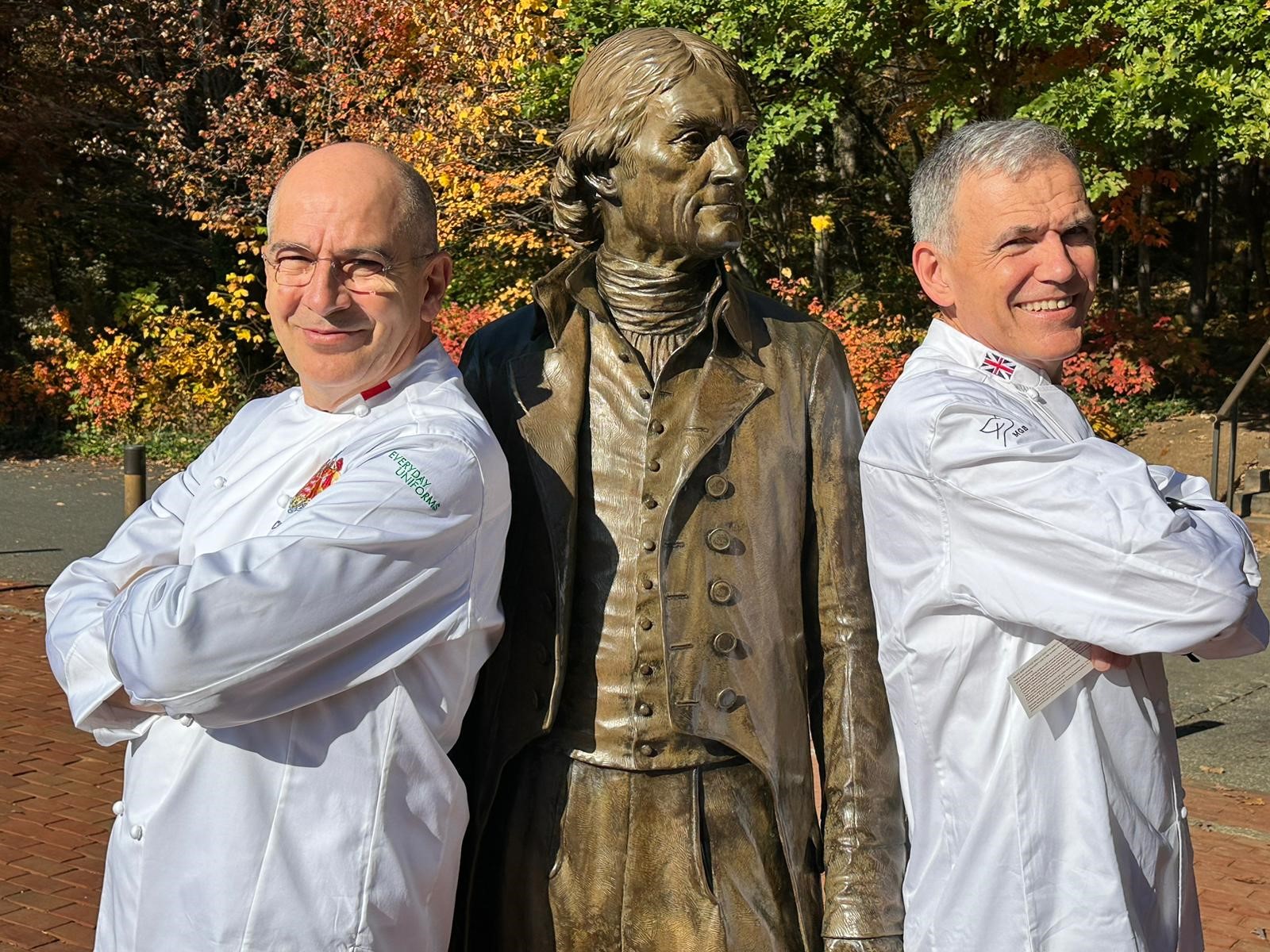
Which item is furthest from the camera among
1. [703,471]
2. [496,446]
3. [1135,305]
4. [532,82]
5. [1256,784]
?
[1135,305]

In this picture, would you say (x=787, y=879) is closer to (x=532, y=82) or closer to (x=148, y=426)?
(x=532, y=82)

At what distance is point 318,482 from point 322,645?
0.30 meters

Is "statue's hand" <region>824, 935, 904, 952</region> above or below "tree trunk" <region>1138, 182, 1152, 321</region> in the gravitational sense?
below

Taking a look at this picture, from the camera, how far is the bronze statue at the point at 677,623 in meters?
2.51

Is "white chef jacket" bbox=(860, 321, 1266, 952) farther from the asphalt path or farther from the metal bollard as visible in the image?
the metal bollard

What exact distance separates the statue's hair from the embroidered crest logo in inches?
27.0

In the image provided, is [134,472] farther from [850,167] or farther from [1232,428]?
[850,167]

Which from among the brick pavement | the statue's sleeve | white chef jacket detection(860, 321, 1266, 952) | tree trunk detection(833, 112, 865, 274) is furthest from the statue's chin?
tree trunk detection(833, 112, 865, 274)

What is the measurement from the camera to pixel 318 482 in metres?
2.31

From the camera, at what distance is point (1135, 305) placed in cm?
2067

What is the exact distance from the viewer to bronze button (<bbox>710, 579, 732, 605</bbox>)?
2.51 m

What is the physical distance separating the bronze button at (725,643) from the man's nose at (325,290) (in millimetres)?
806

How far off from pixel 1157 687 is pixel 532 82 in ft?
37.5

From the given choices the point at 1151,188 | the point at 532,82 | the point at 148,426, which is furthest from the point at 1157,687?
the point at 1151,188
